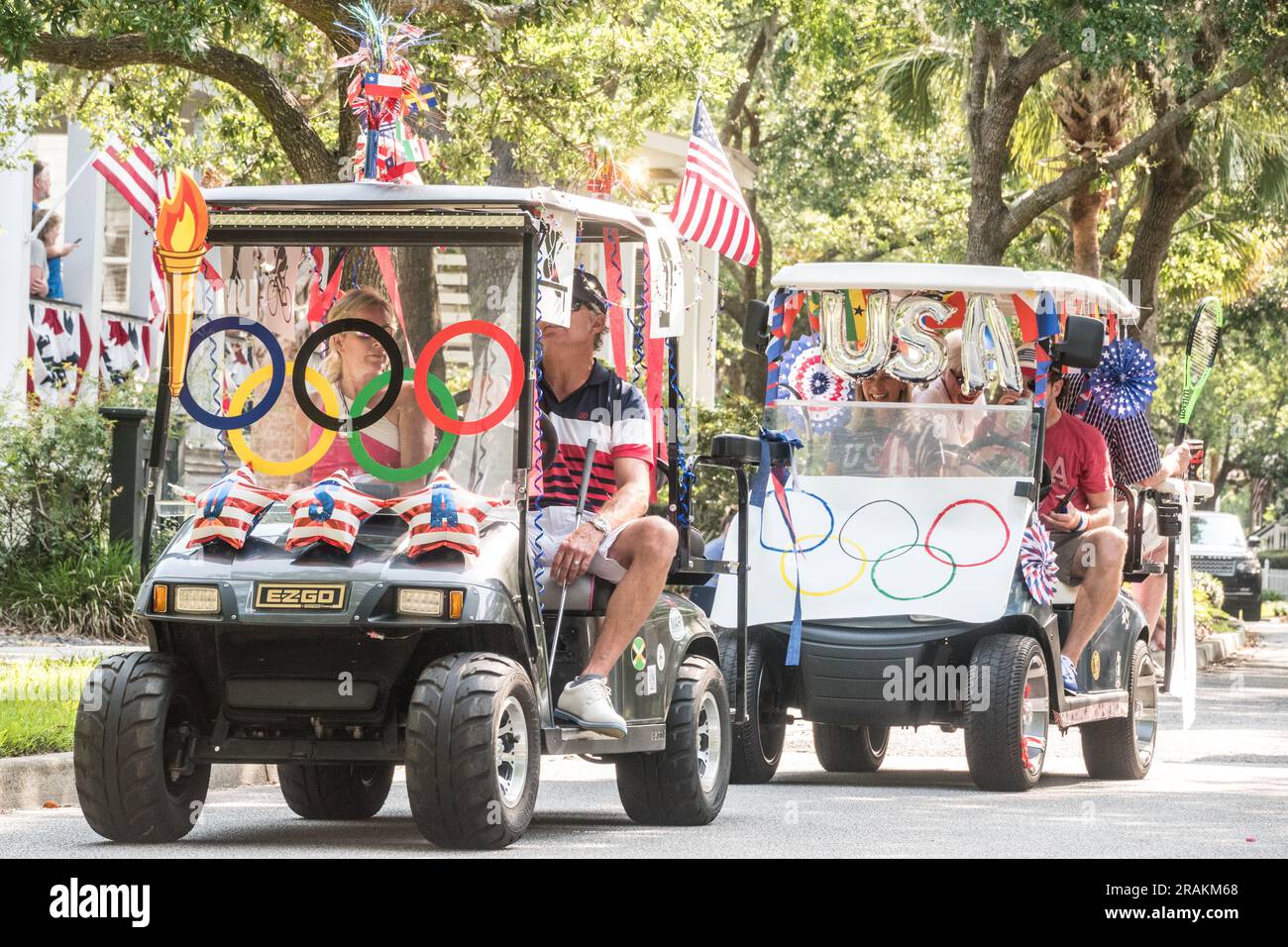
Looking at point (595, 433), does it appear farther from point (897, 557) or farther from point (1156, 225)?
point (1156, 225)

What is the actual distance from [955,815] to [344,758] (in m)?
2.89

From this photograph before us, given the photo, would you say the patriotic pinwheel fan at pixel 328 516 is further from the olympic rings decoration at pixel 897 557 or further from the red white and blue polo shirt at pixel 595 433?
the olympic rings decoration at pixel 897 557

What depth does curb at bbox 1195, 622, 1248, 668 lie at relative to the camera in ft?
73.0

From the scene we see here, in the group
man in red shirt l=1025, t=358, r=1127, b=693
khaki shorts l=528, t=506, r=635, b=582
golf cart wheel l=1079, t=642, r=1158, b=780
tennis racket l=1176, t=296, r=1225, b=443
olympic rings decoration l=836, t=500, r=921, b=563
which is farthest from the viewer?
tennis racket l=1176, t=296, r=1225, b=443

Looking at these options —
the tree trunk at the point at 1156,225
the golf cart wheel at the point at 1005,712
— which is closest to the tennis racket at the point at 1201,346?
the golf cart wheel at the point at 1005,712

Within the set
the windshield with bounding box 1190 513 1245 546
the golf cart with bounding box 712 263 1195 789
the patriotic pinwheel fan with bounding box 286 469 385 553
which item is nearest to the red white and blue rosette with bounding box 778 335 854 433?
the golf cart with bounding box 712 263 1195 789

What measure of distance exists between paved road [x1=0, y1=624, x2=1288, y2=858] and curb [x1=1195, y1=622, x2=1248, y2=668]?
1015 centimetres

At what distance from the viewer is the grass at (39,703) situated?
353 inches

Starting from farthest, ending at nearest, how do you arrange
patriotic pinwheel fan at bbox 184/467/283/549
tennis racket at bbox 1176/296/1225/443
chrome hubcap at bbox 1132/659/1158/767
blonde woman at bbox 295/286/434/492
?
tennis racket at bbox 1176/296/1225/443
chrome hubcap at bbox 1132/659/1158/767
blonde woman at bbox 295/286/434/492
patriotic pinwheel fan at bbox 184/467/283/549

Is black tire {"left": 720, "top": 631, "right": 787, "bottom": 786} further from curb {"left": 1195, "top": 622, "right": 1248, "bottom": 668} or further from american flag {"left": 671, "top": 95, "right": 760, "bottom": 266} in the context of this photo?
curb {"left": 1195, "top": 622, "right": 1248, "bottom": 668}

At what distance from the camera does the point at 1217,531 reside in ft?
119

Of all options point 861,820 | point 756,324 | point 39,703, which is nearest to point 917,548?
point 756,324

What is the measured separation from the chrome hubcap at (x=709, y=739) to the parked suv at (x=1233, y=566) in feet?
88.8
